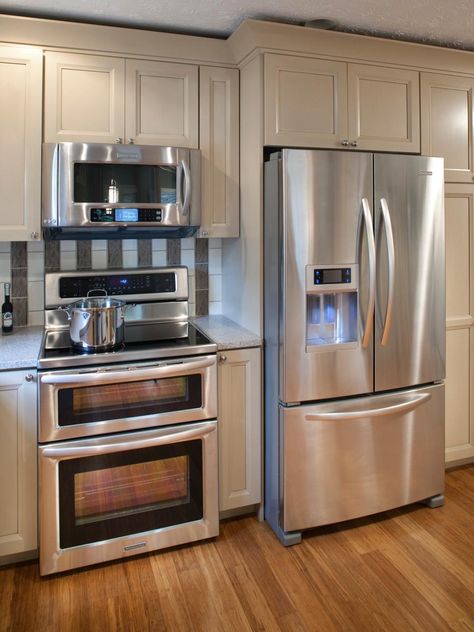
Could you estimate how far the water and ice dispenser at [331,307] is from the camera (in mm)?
2242

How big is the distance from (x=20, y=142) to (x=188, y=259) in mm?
1037

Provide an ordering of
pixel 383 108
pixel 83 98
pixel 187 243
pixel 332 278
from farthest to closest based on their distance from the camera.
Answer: pixel 187 243 < pixel 383 108 < pixel 83 98 < pixel 332 278

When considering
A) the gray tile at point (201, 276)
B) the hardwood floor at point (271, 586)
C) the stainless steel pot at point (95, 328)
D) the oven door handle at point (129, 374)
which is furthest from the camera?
the gray tile at point (201, 276)

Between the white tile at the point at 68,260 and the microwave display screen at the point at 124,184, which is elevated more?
the microwave display screen at the point at 124,184

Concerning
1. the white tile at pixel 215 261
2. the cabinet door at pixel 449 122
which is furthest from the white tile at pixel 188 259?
the cabinet door at pixel 449 122

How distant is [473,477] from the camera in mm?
2934

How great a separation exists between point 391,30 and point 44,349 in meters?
2.24

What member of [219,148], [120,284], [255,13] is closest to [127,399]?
[120,284]

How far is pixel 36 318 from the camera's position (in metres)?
2.68

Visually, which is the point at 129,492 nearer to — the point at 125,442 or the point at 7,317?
the point at 125,442

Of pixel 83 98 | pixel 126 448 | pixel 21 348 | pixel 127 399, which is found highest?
pixel 83 98

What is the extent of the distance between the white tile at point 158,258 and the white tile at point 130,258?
0.09 m

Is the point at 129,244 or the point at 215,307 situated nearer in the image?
the point at 129,244

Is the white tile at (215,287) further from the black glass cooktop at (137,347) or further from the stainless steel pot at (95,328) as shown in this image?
the stainless steel pot at (95,328)
